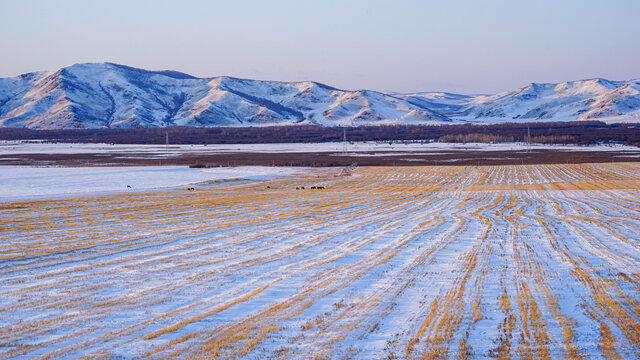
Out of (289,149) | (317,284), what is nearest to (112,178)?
(317,284)

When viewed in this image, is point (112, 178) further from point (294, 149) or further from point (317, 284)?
point (294, 149)

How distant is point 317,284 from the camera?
40.8 ft

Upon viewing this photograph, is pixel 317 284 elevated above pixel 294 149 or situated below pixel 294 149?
below

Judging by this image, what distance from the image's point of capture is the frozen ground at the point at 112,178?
147 ft

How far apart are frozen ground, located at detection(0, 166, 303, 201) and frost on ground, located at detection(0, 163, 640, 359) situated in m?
19.1

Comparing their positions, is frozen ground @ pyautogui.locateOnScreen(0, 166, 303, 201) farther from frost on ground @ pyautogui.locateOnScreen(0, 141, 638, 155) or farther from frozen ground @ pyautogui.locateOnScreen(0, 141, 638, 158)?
frozen ground @ pyautogui.locateOnScreen(0, 141, 638, 158)

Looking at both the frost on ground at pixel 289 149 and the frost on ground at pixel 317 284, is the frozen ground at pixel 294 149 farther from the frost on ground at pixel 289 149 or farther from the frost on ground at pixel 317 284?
the frost on ground at pixel 317 284

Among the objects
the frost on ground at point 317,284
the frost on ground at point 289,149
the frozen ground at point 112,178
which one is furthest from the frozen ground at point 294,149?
the frost on ground at point 317,284

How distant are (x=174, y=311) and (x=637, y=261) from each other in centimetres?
1145

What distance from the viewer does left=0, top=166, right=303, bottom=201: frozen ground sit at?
44688 mm

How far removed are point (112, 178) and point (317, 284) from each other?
4836cm

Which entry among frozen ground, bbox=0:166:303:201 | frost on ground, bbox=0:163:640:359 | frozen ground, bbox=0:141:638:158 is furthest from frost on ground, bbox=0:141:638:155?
frost on ground, bbox=0:163:640:359

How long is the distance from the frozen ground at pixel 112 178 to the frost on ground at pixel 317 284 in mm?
19097

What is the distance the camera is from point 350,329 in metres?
9.43
